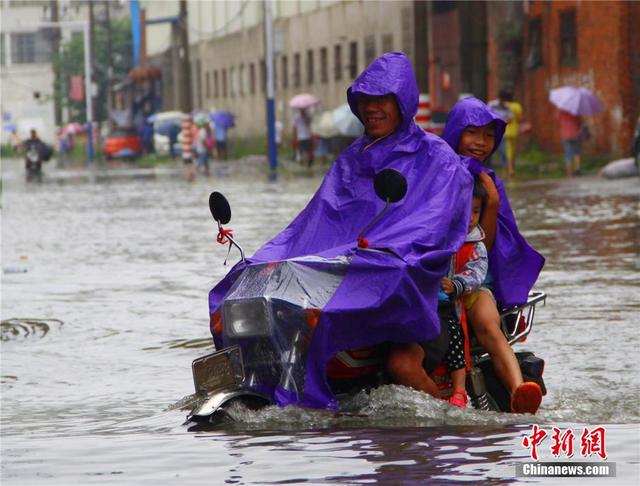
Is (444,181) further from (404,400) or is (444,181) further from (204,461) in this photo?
(204,461)

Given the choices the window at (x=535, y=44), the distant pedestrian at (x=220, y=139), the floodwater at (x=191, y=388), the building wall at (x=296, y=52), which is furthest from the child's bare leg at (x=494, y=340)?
the distant pedestrian at (x=220, y=139)

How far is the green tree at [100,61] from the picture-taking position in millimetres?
105938

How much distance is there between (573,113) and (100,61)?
77408 mm

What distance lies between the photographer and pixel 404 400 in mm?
7113

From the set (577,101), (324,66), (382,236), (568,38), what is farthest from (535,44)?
(382,236)

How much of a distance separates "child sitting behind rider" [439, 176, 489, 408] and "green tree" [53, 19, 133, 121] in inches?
3743

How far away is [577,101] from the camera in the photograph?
112 ft

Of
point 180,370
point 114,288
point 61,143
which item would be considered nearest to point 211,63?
point 61,143

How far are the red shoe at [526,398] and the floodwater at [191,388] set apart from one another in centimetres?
6

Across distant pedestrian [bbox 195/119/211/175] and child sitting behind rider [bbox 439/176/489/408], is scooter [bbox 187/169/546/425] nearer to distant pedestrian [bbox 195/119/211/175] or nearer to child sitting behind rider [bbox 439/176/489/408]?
child sitting behind rider [bbox 439/176/489/408]

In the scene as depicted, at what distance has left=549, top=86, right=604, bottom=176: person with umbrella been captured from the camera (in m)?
33.6

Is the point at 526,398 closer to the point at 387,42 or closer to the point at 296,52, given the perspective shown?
the point at 387,42

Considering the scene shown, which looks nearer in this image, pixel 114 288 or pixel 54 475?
pixel 54 475

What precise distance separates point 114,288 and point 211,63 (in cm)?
6501
